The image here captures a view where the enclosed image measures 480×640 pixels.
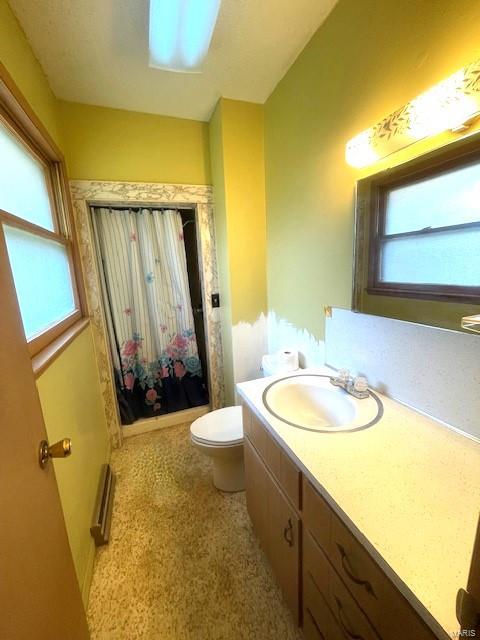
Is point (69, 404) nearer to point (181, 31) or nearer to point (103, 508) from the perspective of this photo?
point (103, 508)

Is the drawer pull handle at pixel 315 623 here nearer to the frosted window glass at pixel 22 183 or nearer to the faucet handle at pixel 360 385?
the faucet handle at pixel 360 385

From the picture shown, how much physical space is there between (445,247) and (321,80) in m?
1.05

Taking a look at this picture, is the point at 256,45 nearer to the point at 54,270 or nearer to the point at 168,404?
the point at 54,270

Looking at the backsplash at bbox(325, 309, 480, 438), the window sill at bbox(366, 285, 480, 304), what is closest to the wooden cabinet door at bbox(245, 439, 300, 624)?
the backsplash at bbox(325, 309, 480, 438)

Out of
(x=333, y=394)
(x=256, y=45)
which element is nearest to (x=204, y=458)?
(x=333, y=394)

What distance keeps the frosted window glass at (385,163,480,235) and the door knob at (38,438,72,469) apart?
1274mm

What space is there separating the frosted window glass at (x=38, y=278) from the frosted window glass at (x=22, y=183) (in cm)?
11

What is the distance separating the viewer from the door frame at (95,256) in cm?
182

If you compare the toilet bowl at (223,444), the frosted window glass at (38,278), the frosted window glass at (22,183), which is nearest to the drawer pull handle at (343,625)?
the toilet bowl at (223,444)

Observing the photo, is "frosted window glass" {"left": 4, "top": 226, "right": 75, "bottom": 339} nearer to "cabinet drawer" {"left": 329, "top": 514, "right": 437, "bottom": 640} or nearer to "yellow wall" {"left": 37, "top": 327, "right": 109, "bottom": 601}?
"yellow wall" {"left": 37, "top": 327, "right": 109, "bottom": 601}

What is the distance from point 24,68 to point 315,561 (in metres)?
2.25

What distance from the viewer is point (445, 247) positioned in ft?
2.76

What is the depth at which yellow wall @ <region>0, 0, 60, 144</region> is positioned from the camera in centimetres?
104

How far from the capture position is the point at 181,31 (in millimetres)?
1106
